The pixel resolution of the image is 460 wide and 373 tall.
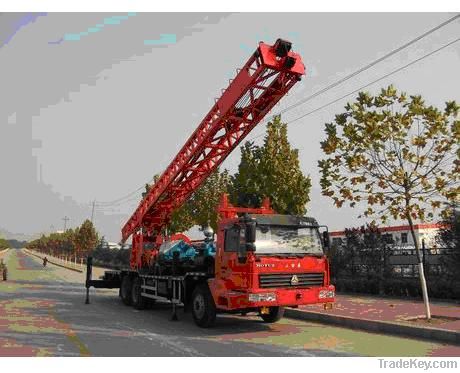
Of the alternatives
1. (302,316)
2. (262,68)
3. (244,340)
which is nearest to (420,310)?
(302,316)

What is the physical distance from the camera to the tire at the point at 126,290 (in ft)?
49.5

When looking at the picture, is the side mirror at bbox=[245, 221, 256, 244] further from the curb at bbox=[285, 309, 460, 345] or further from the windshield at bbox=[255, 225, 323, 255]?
the curb at bbox=[285, 309, 460, 345]

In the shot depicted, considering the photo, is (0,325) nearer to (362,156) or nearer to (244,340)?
(244,340)

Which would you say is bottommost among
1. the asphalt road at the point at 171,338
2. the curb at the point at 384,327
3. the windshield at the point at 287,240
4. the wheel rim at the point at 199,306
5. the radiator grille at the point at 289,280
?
the asphalt road at the point at 171,338

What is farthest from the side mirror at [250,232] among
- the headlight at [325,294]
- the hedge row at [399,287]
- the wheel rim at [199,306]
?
the hedge row at [399,287]

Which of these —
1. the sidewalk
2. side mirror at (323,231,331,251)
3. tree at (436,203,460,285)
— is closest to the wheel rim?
side mirror at (323,231,331,251)

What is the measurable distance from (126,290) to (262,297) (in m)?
7.55

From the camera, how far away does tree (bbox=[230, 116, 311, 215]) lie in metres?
19.2

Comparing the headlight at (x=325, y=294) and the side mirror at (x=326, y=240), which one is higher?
the side mirror at (x=326, y=240)

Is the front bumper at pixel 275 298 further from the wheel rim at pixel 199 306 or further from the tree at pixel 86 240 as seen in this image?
the tree at pixel 86 240

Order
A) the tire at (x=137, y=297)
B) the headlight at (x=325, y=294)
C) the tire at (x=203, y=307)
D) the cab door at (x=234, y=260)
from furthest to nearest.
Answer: the tire at (x=137, y=297) → the tire at (x=203, y=307) → the headlight at (x=325, y=294) → the cab door at (x=234, y=260)

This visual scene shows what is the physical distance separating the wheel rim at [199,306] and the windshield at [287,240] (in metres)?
2.03

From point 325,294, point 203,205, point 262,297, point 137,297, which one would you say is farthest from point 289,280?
point 203,205

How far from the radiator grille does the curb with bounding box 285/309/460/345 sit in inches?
55.1
